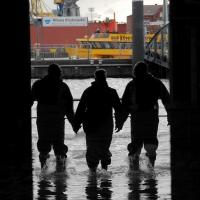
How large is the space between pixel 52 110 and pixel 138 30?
20.8m

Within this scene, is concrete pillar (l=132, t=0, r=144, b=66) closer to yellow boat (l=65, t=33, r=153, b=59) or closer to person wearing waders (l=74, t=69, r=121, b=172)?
person wearing waders (l=74, t=69, r=121, b=172)

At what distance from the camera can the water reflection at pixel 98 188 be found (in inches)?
284

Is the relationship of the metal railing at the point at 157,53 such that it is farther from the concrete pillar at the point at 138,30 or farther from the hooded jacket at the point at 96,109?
the hooded jacket at the point at 96,109

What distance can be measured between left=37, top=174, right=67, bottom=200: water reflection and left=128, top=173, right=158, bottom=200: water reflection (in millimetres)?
662

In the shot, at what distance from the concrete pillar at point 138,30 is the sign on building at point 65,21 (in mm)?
38920

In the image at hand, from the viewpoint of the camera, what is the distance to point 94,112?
28.2 feet

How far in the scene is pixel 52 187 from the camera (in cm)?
780

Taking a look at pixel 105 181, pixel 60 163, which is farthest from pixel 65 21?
pixel 105 181

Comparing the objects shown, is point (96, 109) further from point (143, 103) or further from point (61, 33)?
point (61, 33)
